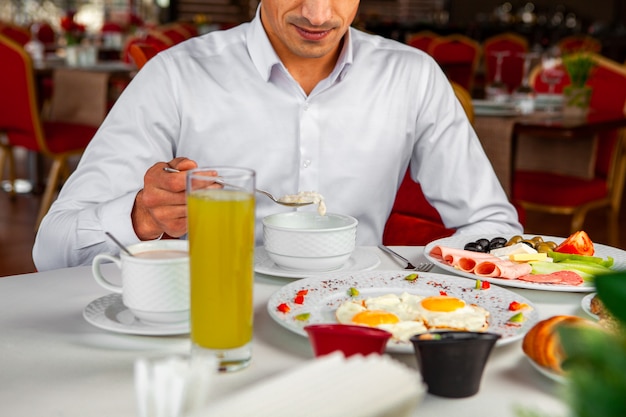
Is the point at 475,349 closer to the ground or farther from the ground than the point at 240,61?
closer to the ground

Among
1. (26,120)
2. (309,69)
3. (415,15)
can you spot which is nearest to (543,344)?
(309,69)

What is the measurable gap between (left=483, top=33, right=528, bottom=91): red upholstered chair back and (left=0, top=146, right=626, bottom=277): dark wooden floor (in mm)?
843

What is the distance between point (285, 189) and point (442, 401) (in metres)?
0.90

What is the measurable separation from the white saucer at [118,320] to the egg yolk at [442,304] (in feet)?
0.80

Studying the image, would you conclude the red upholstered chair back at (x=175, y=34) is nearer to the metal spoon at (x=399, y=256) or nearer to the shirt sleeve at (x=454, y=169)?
the shirt sleeve at (x=454, y=169)

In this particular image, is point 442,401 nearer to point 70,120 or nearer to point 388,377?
point 388,377

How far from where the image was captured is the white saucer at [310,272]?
103 cm

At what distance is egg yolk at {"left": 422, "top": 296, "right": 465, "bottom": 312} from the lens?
0.82 m

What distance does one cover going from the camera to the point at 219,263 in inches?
25.9

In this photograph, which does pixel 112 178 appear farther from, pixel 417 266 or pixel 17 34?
pixel 17 34

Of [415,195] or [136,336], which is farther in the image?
[415,195]

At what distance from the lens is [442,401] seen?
0.66 metres

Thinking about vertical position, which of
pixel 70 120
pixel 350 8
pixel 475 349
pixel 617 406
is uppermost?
pixel 350 8

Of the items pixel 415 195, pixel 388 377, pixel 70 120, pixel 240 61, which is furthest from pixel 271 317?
pixel 70 120
